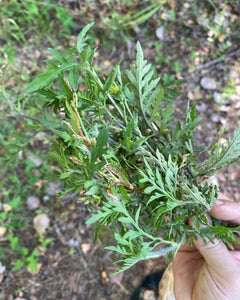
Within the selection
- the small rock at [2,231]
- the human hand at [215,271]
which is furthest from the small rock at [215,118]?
the small rock at [2,231]

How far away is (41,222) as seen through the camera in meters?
1.95

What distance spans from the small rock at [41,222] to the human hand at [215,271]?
926mm

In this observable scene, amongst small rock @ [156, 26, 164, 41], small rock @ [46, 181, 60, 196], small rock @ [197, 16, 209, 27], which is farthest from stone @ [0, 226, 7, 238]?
small rock @ [197, 16, 209, 27]

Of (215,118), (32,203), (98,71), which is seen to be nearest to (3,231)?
(32,203)

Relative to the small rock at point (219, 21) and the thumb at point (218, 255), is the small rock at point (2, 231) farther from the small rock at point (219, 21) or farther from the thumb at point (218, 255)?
the small rock at point (219, 21)

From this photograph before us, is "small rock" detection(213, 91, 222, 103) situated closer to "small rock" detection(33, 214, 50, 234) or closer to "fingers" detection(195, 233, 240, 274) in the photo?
"fingers" detection(195, 233, 240, 274)

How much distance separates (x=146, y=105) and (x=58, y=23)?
1.56m

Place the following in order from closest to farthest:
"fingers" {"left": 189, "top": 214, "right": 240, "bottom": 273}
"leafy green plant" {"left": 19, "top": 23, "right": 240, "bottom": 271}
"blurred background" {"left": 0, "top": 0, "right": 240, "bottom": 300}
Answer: "leafy green plant" {"left": 19, "top": 23, "right": 240, "bottom": 271}, "fingers" {"left": 189, "top": 214, "right": 240, "bottom": 273}, "blurred background" {"left": 0, "top": 0, "right": 240, "bottom": 300}

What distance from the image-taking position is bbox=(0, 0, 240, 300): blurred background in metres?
1.92

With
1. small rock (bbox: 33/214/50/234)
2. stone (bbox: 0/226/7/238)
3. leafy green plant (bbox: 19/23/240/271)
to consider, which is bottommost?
stone (bbox: 0/226/7/238)

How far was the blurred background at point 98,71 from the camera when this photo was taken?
1922mm

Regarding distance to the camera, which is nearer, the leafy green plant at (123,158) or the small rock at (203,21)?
the leafy green plant at (123,158)

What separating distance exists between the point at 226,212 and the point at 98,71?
1415mm

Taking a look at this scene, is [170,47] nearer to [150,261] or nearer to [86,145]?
[150,261]
